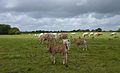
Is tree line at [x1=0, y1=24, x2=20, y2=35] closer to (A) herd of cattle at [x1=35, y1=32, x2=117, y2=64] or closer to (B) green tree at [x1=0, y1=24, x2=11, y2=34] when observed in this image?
(B) green tree at [x1=0, y1=24, x2=11, y2=34]

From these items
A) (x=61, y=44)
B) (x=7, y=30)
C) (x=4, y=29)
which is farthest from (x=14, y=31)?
(x=61, y=44)

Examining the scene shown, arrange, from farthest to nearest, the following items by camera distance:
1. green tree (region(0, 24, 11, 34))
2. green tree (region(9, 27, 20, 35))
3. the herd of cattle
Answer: green tree (region(0, 24, 11, 34)), green tree (region(9, 27, 20, 35)), the herd of cattle

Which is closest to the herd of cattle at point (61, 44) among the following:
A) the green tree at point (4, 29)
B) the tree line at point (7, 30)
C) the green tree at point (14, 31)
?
the green tree at point (14, 31)

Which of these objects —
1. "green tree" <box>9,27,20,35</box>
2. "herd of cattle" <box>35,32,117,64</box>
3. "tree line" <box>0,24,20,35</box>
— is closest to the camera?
"herd of cattle" <box>35,32,117,64</box>

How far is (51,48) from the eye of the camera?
22828mm

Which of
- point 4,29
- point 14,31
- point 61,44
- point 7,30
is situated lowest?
point 14,31

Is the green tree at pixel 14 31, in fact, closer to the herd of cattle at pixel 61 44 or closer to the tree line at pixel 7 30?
the tree line at pixel 7 30

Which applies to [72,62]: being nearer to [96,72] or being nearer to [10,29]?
[96,72]

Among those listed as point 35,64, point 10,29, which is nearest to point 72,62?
point 35,64

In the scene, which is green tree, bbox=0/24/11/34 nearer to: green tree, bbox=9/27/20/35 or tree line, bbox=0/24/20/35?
tree line, bbox=0/24/20/35

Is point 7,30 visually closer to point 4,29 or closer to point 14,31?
point 4,29

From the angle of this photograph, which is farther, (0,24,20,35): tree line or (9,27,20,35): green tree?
(0,24,20,35): tree line

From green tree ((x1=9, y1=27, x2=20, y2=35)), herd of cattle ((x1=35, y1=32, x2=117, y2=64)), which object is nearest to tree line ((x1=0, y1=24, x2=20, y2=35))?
green tree ((x1=9, y1=27, x2=20, y2=35))

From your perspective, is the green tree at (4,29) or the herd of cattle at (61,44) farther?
the green tree at (4,29)
